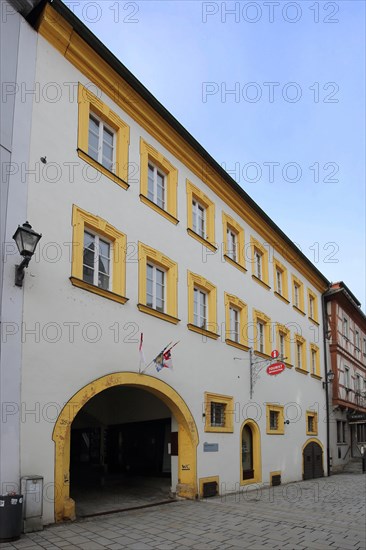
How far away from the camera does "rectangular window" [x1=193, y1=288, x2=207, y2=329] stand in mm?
15133

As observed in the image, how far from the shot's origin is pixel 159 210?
13.6 meters

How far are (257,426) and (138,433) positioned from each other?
405 centimetres

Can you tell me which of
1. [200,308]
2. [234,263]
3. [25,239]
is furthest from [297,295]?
[25,239]

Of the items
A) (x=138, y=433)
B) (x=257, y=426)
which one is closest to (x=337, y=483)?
(x=257, y=426)

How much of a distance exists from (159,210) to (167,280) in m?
1.82

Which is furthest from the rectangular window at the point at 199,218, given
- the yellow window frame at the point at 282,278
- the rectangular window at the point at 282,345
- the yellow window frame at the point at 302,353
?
the yellow window frame at the point at 302,353

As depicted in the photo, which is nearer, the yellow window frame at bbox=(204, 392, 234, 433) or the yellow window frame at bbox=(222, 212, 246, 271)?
the yellow window frame at bbox=(204, 392, 234, 433)

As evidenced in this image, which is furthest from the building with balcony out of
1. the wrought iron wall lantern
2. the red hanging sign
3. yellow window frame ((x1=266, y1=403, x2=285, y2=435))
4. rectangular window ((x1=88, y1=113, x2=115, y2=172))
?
the wrought iron wall lantern

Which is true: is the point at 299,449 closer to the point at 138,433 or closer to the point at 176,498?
the point at 138,433

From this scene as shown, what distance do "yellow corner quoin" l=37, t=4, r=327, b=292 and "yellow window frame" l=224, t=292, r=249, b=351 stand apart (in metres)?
3.25

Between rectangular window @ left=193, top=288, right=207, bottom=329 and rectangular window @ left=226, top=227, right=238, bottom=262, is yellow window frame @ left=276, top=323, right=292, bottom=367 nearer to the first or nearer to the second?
rectangular window @ left=226, top=227, right=238, bottom=262

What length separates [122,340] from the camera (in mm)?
11469

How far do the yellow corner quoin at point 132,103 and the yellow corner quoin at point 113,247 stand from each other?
3290 mm

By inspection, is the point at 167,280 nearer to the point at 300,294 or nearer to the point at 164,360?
the point at 164,360
